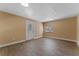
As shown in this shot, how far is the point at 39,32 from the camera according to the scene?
2.11 meters

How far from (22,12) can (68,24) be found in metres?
1.07

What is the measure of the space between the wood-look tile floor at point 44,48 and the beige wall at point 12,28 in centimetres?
14

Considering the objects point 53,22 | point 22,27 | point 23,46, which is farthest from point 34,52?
point 53,22

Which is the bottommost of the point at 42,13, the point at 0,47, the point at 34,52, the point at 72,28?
the point at 34,52

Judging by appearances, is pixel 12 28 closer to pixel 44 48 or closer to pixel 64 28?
pixel 44 48

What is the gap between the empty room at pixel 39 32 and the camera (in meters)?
1.89

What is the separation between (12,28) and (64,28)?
1.14 m

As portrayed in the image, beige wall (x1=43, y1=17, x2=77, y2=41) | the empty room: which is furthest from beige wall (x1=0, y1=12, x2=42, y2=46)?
beige wall (x1=43, y1=17, x2=77, y2=41)

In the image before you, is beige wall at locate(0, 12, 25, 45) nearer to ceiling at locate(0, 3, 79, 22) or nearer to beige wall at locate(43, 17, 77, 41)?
ceiling at locate(0, 3, 79, 22)

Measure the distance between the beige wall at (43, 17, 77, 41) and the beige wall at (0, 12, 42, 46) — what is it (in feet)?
1.11

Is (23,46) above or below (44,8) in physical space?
below

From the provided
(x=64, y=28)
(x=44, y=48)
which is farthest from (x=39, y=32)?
(x=64, y=28)

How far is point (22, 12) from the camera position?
189 cm

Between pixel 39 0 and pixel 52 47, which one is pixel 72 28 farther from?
pixel 39 0
